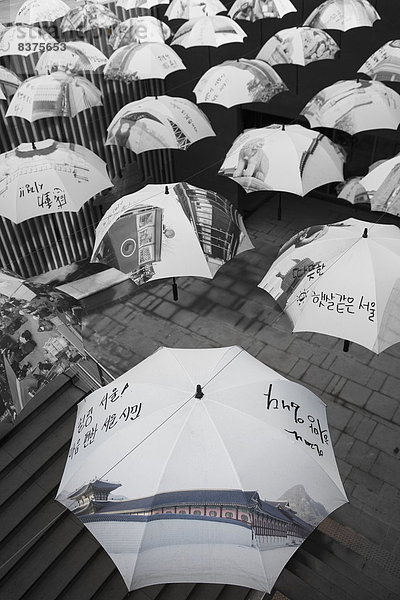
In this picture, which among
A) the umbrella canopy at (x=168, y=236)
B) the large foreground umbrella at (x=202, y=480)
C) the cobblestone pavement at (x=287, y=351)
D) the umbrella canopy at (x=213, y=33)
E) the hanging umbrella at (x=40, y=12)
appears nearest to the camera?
the large foreground umbrella at (x=202, y=480)

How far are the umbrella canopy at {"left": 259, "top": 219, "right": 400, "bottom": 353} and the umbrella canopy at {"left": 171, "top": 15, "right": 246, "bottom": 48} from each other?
715 centimetres

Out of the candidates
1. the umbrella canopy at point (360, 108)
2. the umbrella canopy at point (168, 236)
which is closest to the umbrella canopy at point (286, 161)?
the umbrella canopy at point (360, 108)

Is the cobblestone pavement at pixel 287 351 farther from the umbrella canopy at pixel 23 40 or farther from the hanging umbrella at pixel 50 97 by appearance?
the umbrella canopy at pixel 23 40

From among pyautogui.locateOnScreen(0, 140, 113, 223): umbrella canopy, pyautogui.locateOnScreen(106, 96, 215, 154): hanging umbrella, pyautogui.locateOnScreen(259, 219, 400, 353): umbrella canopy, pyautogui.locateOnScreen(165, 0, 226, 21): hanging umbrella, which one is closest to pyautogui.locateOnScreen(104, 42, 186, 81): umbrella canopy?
pyautogui.locateOnScreen(106, 96, 215, 154): hanging umbrella

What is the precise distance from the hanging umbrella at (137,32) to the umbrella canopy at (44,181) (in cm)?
478

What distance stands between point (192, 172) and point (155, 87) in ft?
8.48

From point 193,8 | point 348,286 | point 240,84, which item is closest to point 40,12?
point 193,8

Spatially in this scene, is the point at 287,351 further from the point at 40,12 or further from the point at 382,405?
the point at 40,12

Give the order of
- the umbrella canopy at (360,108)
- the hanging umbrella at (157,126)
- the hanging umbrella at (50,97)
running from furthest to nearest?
the hanging umbrella at (50,97) < the hanging umbrella at (157,126) < the umbrella canopy at (360,108)

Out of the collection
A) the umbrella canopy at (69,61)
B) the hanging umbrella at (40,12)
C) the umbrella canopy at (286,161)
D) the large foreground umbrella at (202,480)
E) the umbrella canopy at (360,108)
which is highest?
the hanging umbrella at (40,12)

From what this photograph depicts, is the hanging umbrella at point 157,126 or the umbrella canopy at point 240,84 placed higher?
the umbrella canopy at point 240,84

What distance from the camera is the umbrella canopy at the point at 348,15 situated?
34.2 ft

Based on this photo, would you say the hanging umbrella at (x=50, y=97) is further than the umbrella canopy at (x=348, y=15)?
No

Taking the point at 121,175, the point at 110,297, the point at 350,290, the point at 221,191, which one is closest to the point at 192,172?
the point at 221,191
